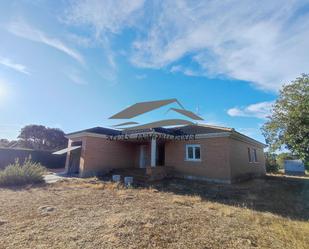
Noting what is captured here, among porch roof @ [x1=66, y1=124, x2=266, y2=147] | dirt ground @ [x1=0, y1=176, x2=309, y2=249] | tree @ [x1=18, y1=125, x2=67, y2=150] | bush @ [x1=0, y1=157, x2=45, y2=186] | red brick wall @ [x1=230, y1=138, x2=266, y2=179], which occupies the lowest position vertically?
dirt ground @ [x1=0, y1=176, x2=309, y2=249]

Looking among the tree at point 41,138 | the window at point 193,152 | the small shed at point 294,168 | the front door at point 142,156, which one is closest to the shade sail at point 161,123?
the window at point 193,152

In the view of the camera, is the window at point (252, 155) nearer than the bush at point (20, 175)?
No

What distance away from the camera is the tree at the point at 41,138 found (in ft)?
147

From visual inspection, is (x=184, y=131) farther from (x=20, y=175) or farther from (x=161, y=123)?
(x=20, y=175)

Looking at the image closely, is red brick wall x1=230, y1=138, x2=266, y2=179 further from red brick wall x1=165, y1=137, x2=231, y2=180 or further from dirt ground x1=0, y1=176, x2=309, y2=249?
dirt ground x1=0, y1=176, x2=309, y2=249

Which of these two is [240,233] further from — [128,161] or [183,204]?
[128,161]

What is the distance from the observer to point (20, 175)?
13.1 m

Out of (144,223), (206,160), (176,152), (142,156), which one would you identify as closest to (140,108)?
(176,152)

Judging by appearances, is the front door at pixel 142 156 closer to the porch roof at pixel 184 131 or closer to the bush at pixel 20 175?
the porch roof at pixel 184 131

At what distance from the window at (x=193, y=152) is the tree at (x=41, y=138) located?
36.6 m

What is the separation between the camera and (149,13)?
29.5ft

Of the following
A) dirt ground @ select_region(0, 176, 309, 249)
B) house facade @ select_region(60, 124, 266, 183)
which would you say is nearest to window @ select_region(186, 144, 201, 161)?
house facade @ select_region(60, 124, 266, 183)

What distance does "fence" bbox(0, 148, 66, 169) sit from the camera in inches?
929

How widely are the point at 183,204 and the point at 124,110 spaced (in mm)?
6943
